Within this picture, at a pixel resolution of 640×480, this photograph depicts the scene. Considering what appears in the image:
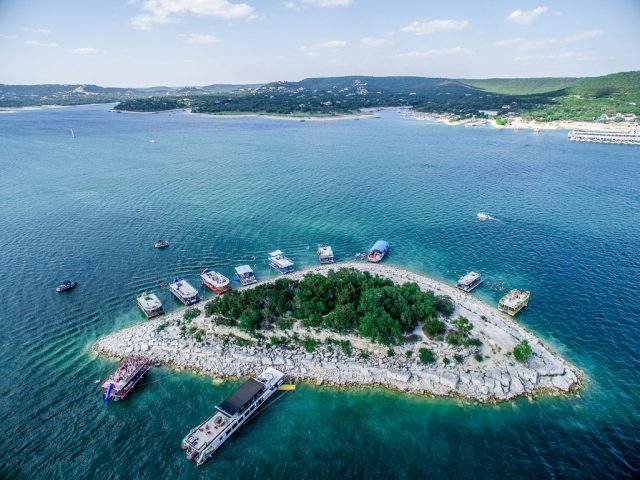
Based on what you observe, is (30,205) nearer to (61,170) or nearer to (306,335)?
(61,170)

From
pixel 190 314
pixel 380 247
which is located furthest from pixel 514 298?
pixel 190 314

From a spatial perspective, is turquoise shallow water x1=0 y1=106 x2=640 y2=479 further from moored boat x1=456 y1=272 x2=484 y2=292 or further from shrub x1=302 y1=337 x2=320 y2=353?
shrub x1=302 y1=337 x2=320 y2=353

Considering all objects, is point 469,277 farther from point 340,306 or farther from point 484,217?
point 484,217

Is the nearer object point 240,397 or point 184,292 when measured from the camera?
point 240,397

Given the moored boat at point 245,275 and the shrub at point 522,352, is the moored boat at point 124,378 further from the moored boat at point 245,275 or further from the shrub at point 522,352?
the shrub at point 522,352

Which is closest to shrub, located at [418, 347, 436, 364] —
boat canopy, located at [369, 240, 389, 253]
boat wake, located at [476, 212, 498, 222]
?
boat canopy, located at [369, 240, 389, 253]

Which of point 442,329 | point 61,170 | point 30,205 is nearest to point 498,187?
point 442,329
